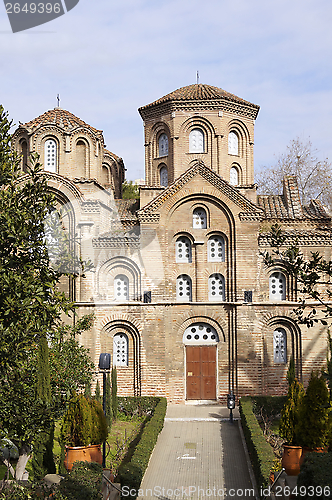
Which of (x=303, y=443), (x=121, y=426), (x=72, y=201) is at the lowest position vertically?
(x=121, y=426)

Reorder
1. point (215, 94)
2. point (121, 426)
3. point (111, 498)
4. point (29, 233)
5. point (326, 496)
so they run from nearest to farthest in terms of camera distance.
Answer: point (326, 496), point (29, 233), point (111, 498), point (121, 426), point (215, 94)

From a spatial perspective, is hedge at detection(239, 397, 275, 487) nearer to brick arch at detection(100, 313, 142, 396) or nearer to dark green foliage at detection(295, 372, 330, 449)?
dark green foliage at detection(295, 372, 330, 449)

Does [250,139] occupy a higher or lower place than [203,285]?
higher

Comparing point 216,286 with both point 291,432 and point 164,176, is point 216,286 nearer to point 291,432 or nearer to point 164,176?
point 164,176

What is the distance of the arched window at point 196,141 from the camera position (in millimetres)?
26188

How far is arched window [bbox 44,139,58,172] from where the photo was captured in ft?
79.9

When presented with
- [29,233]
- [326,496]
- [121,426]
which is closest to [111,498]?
[326,496]

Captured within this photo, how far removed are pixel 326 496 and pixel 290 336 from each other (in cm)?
1513

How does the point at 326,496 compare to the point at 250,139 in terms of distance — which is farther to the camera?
the point at 250,139

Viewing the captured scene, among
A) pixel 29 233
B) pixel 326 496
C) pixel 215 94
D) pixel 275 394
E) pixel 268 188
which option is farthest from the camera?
pixel 268 188

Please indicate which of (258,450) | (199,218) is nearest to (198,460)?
(258,450)

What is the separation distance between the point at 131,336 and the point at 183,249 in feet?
15.0

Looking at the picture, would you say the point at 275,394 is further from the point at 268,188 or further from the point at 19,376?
the point at 268,188

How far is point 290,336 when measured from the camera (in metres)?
22.9
